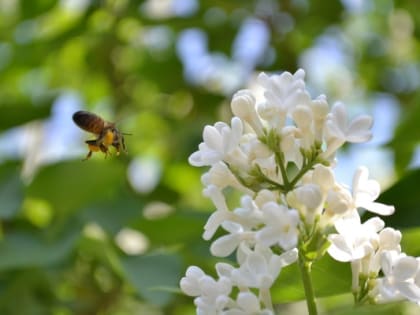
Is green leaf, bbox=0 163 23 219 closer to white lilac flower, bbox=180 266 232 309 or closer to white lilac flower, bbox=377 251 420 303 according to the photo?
white lilac flower, bbox=180 266 232 309

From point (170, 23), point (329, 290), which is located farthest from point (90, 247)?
point (170, 23)

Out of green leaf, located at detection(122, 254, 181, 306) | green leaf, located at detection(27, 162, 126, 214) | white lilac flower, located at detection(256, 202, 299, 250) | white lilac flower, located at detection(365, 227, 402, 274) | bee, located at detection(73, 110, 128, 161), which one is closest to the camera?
white lilac flower, located at detection(256, 202, 299, 250)

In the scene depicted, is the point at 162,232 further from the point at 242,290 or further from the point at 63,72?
the point at 63,72

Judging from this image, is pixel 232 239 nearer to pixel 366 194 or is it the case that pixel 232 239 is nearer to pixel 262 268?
pixel 262 268

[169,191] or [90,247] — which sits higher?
[169,191]

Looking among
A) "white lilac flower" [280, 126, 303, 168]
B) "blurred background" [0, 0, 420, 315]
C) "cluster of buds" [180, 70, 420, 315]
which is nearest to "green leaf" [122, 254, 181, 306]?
"blurred background" [0, 0, 420, 315]

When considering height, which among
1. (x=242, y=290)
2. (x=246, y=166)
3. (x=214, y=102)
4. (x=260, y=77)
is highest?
(x=214, y=102)

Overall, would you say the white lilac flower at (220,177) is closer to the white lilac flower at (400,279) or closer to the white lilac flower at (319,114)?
the white lilac flower at (319,114)
